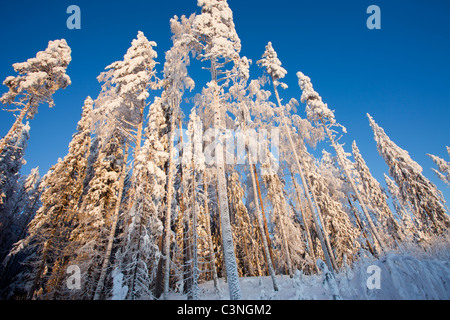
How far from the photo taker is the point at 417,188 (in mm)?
18562

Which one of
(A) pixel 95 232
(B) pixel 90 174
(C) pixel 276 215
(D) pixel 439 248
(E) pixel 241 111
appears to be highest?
(E) pixel 241 111

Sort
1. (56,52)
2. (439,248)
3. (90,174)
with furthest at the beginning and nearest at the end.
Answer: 1. (90,174)
2. (56,52)
3. (439,248)

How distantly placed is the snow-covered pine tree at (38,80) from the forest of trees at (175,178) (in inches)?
3.2

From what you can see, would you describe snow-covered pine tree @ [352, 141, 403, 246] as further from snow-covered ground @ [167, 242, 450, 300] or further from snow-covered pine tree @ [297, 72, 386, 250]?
snow-covered ground @ [167, 242, 450, 300]

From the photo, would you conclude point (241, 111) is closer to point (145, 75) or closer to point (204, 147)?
point (204, 147)

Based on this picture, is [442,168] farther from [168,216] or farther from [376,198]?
[168,216]

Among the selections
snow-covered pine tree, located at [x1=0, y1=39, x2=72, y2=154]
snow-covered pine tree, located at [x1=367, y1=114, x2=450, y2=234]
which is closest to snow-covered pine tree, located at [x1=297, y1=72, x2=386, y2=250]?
snow-covered pine tree, located at [x1=367, y1=114, x2=450, y2=234]

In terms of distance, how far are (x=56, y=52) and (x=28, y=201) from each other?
2697 cm

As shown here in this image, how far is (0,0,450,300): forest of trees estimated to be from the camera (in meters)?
10.5
